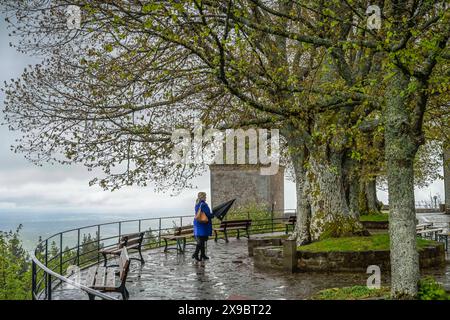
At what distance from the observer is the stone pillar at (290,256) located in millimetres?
13733

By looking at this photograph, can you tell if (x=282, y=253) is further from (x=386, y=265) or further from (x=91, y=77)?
(x=91, y=77)

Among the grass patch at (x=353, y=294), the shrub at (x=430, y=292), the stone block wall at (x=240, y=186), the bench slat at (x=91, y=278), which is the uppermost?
the stone block wall at (x=240, y=186)

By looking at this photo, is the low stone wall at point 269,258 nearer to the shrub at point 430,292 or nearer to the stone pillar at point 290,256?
the stone pillar at point 290,256

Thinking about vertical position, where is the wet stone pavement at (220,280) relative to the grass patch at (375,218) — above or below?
below

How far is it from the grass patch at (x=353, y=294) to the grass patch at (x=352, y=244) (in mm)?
3766

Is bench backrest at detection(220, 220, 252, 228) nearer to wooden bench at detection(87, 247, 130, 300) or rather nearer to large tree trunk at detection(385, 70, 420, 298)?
wooden bench at detection(87, 247, 130, 300)

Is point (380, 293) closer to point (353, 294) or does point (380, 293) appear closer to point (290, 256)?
point (353, 294)

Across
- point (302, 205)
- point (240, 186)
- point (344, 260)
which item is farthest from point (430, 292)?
point (240, 186)

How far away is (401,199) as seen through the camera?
8.71 m

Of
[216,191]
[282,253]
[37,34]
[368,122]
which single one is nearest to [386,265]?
[282,253]

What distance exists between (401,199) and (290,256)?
559 centimetres

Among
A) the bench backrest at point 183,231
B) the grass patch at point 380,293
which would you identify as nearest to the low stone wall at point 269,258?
the grass patch at point 380,293
